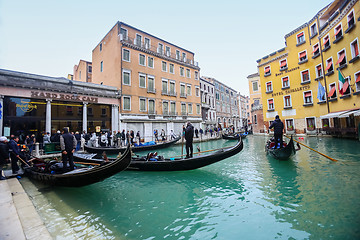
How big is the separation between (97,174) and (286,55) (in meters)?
22.6

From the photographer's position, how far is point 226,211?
11.1ft

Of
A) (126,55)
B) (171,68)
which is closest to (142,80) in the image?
(126,55)

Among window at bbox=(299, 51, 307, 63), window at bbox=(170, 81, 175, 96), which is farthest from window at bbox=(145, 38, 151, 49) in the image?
window at bbox=(299, 51, 307, 63)

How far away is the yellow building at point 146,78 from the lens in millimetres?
16906

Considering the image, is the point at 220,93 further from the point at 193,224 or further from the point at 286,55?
the point at 193,224

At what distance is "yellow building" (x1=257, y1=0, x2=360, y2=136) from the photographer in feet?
39.2

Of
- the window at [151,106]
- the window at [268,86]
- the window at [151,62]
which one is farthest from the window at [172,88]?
the window at [268,86]

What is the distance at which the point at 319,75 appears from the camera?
645 inches

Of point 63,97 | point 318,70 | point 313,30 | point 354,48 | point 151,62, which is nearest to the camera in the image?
point 354,48

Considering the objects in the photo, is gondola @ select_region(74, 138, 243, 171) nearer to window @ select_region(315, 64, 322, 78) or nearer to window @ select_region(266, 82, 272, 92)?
window @ select_region(315, 64, 322, 78)

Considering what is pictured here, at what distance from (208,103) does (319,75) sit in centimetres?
1671

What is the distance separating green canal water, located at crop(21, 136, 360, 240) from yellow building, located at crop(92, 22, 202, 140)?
1205cm

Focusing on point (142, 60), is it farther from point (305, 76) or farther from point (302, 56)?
point (305, 76)

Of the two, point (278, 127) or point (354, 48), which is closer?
point (278, 127)
